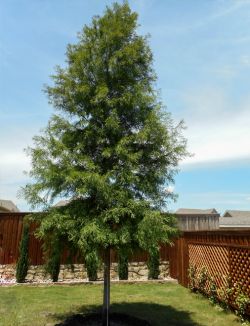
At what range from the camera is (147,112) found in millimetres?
7359

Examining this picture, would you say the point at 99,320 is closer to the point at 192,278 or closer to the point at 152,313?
the point at 152,313

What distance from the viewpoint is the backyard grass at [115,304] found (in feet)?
25.0

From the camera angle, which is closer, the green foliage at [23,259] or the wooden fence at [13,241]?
the green foliage at [23,259]

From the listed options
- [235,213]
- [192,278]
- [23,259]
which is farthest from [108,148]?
[235,213]

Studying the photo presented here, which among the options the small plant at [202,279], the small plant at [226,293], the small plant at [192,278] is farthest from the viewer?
the small plant at [192,278]

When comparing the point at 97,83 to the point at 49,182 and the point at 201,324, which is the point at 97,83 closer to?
the point at 49,182

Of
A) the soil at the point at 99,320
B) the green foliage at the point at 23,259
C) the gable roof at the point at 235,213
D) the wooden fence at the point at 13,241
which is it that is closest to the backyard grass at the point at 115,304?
the soil at the point at 99,320

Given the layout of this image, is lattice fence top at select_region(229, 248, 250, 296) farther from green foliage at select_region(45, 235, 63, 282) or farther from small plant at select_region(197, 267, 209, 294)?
green foliage at select_region(45, 235, 63, 282)

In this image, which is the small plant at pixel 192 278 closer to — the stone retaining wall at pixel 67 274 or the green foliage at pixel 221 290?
the green foliage at pixel 221 290

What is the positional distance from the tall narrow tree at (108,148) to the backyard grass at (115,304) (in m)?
1.78

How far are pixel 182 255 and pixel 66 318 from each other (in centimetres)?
612

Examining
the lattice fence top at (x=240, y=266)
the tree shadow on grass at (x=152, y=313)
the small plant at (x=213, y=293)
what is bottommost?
the tree shadow on grass at (x=152, y=313)

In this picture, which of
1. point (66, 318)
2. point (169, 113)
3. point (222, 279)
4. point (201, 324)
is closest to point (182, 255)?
point (222, 279)

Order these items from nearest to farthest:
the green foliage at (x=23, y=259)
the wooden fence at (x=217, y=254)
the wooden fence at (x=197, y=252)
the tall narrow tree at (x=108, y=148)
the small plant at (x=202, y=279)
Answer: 1. the tall narrow tree at (x=108, y=148)
2. the wooden fence at (x=217, y=254)
3. the wooden fence at (x=197, y=252)
4. the small plant at (x=202, y=279)
5. the green foliage at (x=23, y=259)
